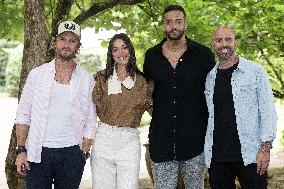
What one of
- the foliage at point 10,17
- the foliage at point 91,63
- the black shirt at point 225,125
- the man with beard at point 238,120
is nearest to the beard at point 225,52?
the man with beard at point 238,120

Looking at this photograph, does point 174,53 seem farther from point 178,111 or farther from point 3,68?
point 3,68

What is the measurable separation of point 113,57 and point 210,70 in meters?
1.10

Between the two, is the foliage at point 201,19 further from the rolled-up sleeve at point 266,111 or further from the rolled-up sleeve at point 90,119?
the rolled-up sleeve at point 266,111

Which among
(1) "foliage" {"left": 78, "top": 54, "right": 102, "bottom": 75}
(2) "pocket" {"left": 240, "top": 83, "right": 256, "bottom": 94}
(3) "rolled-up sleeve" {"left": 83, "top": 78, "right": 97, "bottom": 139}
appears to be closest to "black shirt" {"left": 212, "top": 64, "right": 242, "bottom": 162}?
(2) "pocket" {"left": 240, "top": 83, "right": 256, "bottom": 94}

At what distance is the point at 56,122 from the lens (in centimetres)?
419

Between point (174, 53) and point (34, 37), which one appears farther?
point (34, 37)

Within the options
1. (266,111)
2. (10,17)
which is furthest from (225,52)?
(10,17)

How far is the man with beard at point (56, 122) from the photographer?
13.8 ft

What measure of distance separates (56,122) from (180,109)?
1.32 meters

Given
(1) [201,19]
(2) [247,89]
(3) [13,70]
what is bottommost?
(2) [247,89]

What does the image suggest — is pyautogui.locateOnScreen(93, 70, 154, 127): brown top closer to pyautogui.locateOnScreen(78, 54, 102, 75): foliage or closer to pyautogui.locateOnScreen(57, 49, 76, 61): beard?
pyautogui.locateOnScreen(57, 49, 76, 61): beard

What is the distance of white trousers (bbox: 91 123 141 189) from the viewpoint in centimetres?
433

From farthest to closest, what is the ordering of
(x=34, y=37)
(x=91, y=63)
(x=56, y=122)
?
(x=91, y=63)
(x=34, y=37)
(x=56, y=122)

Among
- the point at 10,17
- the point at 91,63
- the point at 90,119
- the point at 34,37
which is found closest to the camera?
the point at 90,119
